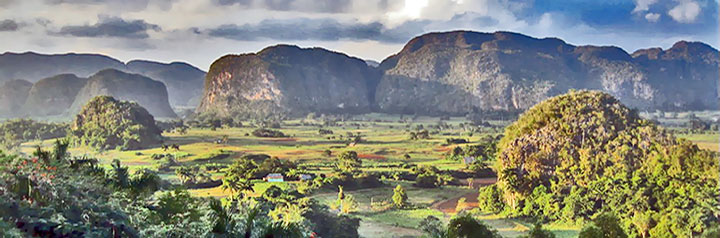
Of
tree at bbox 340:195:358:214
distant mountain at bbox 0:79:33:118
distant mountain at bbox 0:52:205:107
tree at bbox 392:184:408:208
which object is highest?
distant mountain at bbox 0:52:205:107

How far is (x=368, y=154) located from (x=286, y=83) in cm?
702

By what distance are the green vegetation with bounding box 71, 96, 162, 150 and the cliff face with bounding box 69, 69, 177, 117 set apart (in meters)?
1.36

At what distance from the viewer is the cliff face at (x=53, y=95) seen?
17.1 m

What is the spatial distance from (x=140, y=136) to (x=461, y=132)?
26.5ft

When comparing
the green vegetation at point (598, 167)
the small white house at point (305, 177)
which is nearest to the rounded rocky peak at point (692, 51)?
the green vegetation at point (598, 167)

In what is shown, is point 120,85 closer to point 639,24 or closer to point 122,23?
point 122,23

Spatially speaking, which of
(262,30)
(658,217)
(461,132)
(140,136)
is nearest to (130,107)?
(140,136)

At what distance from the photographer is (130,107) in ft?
50.3

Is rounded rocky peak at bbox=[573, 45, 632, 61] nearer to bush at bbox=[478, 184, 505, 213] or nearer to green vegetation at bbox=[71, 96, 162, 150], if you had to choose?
bush at bbox=[478, 184, 505, 213]

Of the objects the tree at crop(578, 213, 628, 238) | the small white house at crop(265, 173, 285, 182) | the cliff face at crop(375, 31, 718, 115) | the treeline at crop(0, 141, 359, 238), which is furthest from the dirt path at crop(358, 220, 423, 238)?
the cliff face at crop(375, 31, 718, 115)

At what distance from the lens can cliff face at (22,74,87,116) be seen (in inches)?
672

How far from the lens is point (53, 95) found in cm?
1764

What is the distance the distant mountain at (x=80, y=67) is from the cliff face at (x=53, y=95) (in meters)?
0.18

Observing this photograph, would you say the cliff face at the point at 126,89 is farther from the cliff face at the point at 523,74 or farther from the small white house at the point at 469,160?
the small white house at the point at 469,160
